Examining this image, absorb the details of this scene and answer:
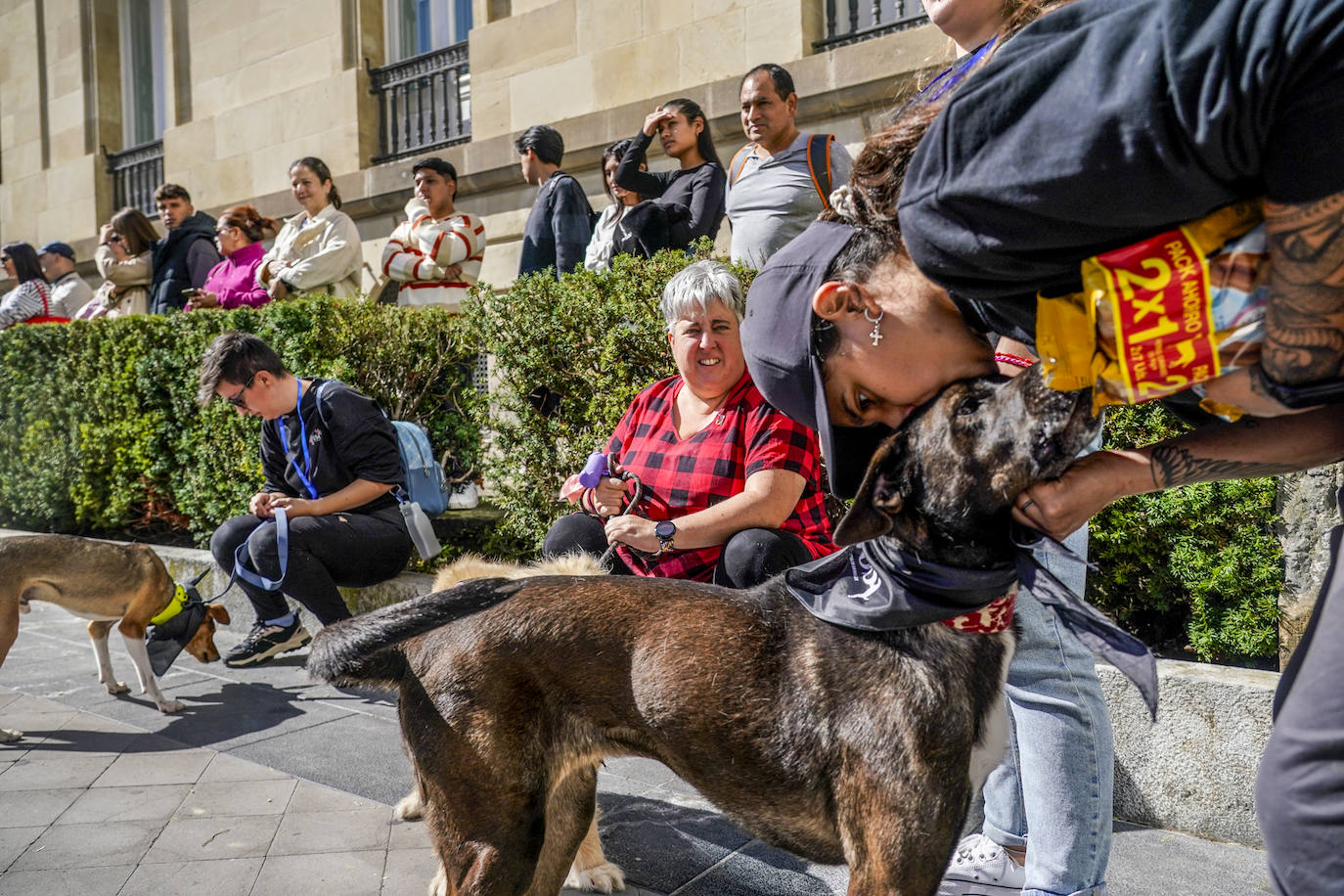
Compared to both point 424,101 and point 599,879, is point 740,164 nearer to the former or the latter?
point 599,879

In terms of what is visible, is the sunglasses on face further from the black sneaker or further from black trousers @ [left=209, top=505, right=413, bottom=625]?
the black sneaker

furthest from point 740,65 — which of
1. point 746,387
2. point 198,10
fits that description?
point 198,10

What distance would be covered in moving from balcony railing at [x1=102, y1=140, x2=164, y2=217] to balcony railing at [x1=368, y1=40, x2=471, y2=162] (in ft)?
18.5

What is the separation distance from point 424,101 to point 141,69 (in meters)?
8.03

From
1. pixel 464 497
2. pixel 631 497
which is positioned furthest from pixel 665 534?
pixel 464 497

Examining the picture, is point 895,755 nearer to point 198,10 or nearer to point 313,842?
point 313,842

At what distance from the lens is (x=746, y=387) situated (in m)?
3.91

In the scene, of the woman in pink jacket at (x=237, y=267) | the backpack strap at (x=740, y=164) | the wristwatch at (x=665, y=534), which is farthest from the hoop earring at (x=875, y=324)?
the woman in pink jacket at (x=237, y=267)

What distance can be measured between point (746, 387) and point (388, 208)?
956 centimetres

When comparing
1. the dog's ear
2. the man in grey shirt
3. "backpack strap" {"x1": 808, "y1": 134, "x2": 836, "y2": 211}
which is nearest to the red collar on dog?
the dog's ear

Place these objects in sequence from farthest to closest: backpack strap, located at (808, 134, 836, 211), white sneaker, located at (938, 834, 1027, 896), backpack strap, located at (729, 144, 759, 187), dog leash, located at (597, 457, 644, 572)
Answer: backpack strap, located at (729, 144, 759, 187)
backpack strap, located at (808, 134, 836, 211)
dog leash, located at (597, 457, 644, 572)
white sneaker, located at (938, 834, 1027, 896)

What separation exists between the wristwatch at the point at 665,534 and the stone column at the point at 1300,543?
89.3 inches

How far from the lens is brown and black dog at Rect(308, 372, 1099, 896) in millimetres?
1908

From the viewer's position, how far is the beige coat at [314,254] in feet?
28.9
